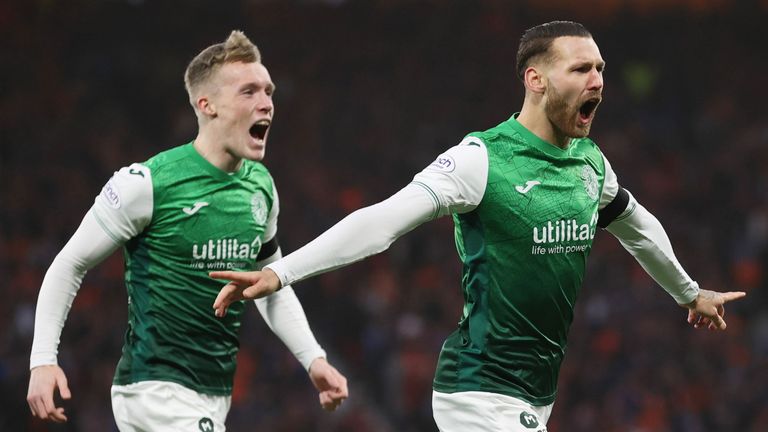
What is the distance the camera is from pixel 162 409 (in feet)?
13.6

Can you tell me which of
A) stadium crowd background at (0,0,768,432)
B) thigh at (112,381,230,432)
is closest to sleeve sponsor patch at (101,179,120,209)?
thigh at (112,381,230,432)

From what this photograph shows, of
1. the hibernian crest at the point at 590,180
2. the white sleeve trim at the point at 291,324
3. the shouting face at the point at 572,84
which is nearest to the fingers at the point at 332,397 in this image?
the white sleeve trim at the point at 291,324

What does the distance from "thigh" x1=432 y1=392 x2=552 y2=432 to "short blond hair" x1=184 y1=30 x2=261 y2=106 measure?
5.95ft

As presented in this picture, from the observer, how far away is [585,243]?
3842 millimetres

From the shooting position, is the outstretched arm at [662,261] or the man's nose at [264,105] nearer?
the outstretched arm at [662,261]

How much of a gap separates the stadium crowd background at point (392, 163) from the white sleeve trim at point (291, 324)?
4.72 metres

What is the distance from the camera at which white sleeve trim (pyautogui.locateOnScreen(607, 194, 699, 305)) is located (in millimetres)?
4242

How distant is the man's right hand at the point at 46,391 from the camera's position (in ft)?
13.0

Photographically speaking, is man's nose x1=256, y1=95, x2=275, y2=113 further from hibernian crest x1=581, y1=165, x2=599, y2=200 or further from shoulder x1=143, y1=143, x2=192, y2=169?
hibernian crest x1=581, y1=165, x2=599, y2=200

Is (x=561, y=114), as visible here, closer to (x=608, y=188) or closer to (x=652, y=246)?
(x=608, y=188)

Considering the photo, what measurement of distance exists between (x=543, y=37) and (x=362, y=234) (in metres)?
1.09

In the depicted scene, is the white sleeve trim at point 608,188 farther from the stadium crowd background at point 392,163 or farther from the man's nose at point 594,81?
the stadium crowd background at point 392,163

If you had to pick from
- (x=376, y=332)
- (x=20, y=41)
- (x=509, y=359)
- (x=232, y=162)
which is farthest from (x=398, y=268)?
(x=509, y=359)

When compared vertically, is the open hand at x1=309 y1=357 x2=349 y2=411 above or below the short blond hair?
below
